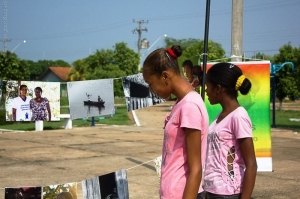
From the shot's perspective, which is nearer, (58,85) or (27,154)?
(27,154)

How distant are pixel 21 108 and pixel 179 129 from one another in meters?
16.2

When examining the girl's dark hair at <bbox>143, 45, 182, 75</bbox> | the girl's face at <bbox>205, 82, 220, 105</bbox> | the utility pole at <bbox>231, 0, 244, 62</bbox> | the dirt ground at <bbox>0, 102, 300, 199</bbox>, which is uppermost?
the utility pole at <bbox>231, 0, 244, 62</bbox>

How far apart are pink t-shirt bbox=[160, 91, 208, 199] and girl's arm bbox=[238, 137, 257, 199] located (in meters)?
0.63

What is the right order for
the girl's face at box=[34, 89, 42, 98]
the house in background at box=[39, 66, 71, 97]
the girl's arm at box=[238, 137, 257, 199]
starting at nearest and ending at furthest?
the girl's arm at box=[238, 137, 257, 199], the girl's face at box=[34, 89, 42, 98], the house in background at box=[39, 66, 71, 97]

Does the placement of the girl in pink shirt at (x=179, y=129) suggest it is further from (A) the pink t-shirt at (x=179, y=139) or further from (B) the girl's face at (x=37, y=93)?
(B) the girl's face at (x=37, y=93)

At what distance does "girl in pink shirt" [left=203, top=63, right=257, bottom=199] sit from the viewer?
329cm

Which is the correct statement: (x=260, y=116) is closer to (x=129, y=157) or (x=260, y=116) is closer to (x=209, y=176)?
(x=129, y=157)

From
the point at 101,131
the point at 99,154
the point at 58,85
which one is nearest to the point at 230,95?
the point at 99,154

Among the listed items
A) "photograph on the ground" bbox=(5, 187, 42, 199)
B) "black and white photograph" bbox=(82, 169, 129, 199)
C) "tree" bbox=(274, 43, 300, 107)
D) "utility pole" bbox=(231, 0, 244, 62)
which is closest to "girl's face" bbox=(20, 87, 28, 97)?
"utility pole" bbox=(231, 0, 244, 62)

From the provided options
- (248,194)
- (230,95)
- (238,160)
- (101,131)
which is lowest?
(101,131)

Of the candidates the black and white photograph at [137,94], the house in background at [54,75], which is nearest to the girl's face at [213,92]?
the black and white photograph at [137,94]

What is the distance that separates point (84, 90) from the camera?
16625 millimetres

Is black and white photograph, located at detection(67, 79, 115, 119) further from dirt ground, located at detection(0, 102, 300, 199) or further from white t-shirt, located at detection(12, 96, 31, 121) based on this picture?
white t-shirt, located at detection(12, 96, 31, 121)

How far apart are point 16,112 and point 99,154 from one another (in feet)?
26.8
